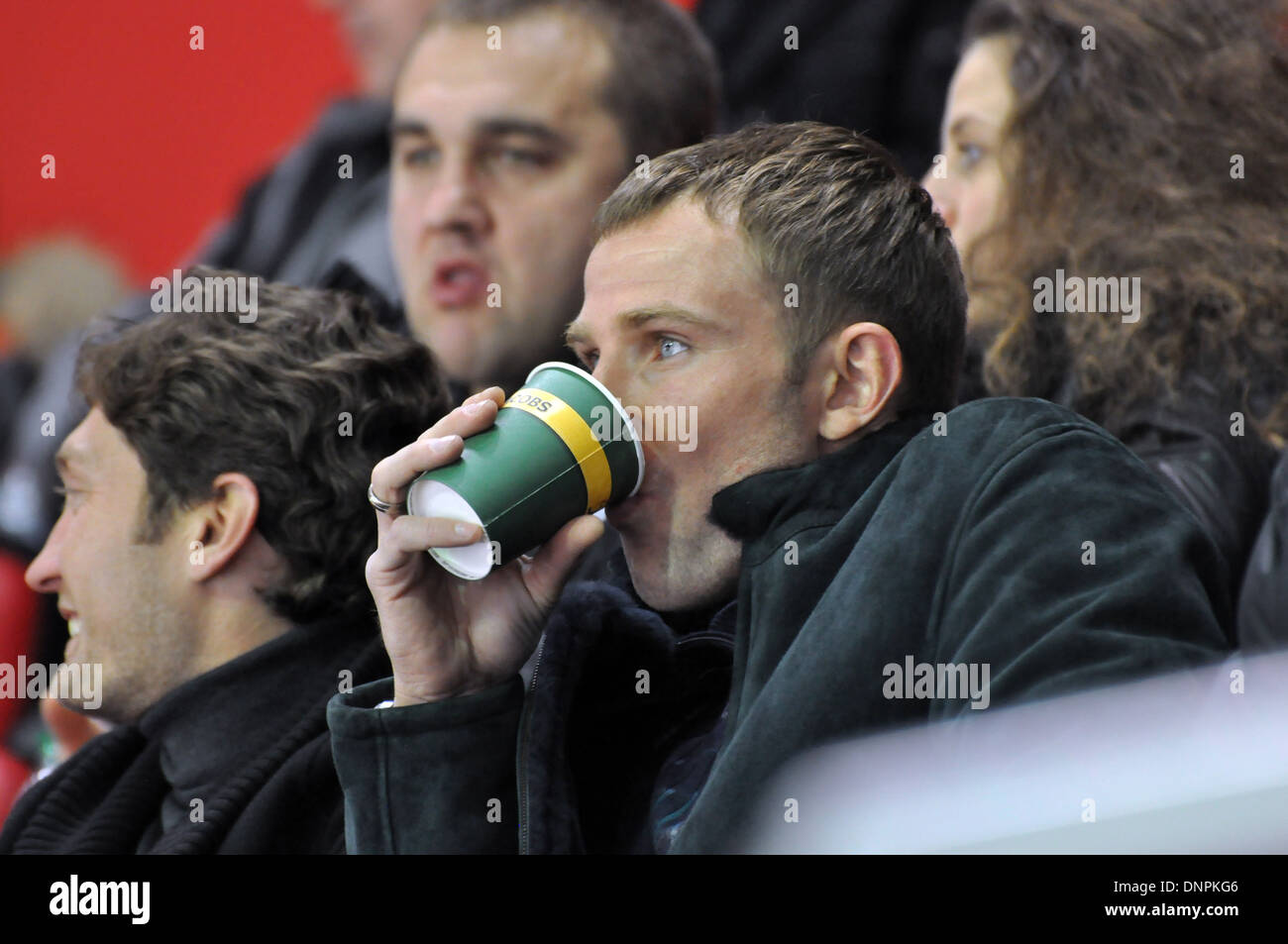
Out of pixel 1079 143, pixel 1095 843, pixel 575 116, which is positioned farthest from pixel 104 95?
pixel 1095 843

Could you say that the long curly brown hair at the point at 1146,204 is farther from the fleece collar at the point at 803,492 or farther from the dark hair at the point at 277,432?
the dark hair at the point at 277,432

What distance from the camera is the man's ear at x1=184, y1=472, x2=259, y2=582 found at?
2.33 m

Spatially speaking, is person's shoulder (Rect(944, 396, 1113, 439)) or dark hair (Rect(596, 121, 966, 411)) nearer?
person's shoulder (Rect(944, 396, 1113, 439))

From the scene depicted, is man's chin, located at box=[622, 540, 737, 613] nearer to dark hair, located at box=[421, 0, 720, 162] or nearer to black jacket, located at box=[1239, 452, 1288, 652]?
black jacket, located at box=[1239, 452, 1288, 652]

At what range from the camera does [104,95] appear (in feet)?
13.9

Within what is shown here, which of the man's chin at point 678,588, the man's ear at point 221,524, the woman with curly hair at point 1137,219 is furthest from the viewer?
the woman with curly hair at point 1137,219

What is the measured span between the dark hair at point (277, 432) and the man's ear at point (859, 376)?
0.79m

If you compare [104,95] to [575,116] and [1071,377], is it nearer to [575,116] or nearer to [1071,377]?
[575,116]

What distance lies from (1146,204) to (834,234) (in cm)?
113

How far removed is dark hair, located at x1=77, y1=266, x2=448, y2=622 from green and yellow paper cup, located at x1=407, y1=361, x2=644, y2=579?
0.64m

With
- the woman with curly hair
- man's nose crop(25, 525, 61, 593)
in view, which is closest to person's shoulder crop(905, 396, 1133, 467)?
the woman with curly hair

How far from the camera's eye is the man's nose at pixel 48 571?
243 centimetres

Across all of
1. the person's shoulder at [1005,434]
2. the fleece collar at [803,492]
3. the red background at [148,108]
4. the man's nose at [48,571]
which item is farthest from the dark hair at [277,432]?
the red background at [148,108]
